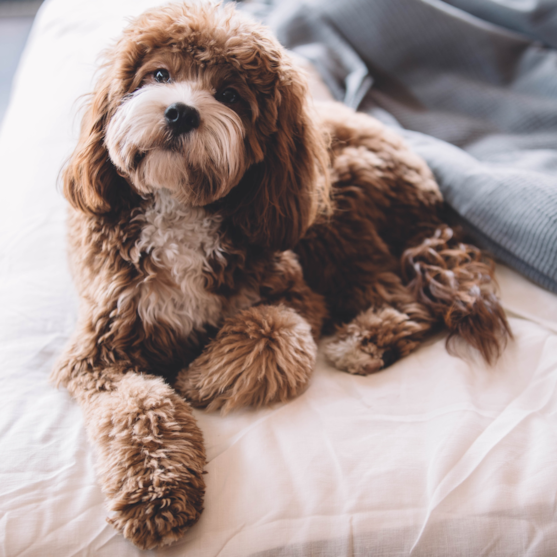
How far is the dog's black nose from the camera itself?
1.05m

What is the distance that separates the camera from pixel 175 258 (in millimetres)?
1255

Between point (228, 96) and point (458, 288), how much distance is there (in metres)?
0.83

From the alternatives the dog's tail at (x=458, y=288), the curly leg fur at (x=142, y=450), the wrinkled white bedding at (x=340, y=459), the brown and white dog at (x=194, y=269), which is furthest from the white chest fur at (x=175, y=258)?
the dog's tail at (x=458, y=288)

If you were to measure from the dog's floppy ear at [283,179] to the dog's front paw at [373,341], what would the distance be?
0.32 metres

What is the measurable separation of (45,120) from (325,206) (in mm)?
1090

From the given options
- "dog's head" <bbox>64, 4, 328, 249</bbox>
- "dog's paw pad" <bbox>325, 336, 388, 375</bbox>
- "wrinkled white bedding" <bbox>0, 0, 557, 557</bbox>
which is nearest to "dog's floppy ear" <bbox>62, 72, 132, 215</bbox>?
"dog's head" <bbox>64, 4, 328, 249</bbox>

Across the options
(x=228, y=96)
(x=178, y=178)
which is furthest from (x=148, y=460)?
(x=228, y=96)

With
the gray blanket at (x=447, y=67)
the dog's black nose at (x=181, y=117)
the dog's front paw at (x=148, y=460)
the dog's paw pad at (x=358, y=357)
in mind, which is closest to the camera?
the dog's front paw at (x=148, y=460)

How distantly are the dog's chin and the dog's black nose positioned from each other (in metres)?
0.05

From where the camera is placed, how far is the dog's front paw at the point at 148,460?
92cm

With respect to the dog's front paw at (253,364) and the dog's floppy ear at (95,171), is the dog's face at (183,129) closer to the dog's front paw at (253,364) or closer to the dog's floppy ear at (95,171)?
the dog's floppy ear at (95,171)

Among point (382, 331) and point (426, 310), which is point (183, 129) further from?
point (426, 310)

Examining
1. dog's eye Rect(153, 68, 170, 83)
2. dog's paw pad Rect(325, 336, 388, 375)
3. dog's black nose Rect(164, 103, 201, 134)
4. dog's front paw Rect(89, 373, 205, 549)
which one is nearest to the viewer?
dog's front paw Rect(89, 373, 205, 549)

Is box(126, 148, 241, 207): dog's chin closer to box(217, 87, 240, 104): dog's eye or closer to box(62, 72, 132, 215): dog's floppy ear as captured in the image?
box(62, 72, 132, 215): dog's floppy ear
